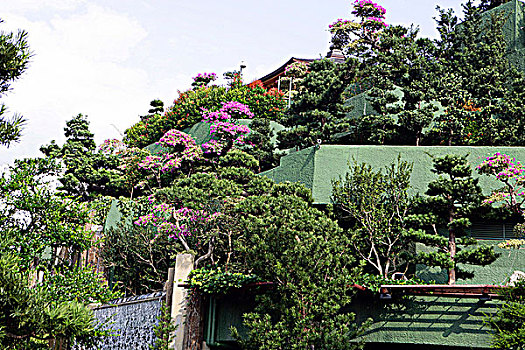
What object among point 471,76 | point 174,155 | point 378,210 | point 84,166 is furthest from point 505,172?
point 84,166

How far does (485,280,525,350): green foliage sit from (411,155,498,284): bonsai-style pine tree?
155 cm

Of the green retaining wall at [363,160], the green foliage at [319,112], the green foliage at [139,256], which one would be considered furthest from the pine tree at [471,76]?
the green foliage at [139,256]

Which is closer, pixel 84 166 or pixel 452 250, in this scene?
pixel 452 250

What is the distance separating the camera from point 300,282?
38.9 ft

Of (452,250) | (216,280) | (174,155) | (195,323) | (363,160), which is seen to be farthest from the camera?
(174,155)

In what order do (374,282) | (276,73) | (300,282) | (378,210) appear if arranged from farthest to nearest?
1. (276,73)
2. (378,210)
3. (374,282)
4. (300,282)

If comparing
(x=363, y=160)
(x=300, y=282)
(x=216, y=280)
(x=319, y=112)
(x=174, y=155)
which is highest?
(x=319, y=112)

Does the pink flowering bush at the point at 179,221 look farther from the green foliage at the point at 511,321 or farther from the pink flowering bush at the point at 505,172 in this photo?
the green foliage at the point at 511,321

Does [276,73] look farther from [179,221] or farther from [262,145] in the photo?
[179,221]

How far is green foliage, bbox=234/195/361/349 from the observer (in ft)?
37.7

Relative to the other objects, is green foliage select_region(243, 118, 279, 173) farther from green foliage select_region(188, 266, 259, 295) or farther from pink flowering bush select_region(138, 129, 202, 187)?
green foliage select_region(188, 266, 259, 295)

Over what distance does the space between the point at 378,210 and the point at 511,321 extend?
409 cm

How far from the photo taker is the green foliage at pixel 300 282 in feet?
37.7

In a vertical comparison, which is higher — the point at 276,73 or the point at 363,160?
the point at 276,73
